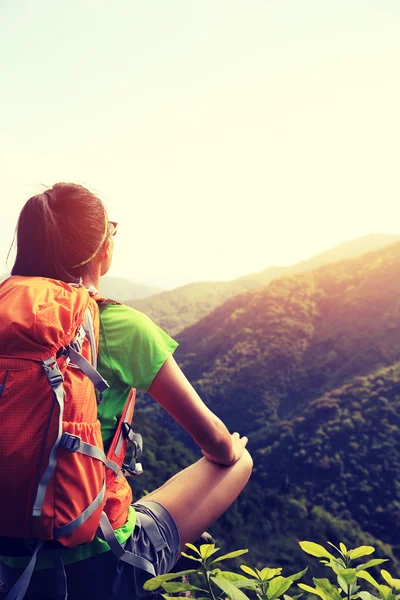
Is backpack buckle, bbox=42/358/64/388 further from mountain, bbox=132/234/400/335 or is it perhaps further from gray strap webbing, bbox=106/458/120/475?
mountain, bbox=132/234/400/335

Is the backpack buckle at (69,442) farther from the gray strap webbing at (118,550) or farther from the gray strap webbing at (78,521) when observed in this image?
the gray strap webbing at (118,550)

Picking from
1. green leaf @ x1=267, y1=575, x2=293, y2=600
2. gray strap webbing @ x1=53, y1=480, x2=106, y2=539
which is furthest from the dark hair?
green leaf @ x1=267, y1=575, x2=293, y2=600

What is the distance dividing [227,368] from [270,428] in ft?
31.7

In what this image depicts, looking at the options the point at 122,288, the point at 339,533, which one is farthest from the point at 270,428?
the point at 122,288

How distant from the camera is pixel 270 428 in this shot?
29.8 m

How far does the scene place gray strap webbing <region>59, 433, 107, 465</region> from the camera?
1.51m

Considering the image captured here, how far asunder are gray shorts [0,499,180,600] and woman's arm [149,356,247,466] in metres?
0.35

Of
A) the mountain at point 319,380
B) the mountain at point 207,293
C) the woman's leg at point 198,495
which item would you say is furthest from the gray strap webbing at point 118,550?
the mountain at point 207,293

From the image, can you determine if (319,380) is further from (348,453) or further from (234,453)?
(234,453)

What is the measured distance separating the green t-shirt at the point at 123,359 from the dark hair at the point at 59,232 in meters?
0.26

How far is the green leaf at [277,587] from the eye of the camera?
1230 mm

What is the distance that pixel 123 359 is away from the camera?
68.7 inches

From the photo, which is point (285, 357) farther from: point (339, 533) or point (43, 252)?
point (43, 252)

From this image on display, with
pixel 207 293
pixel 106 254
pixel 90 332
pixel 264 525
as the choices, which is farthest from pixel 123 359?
pixel 207 293
